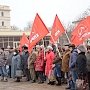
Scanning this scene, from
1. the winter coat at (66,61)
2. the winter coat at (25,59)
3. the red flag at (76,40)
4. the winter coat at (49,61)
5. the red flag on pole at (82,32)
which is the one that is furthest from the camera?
the winter coat at (25,59)

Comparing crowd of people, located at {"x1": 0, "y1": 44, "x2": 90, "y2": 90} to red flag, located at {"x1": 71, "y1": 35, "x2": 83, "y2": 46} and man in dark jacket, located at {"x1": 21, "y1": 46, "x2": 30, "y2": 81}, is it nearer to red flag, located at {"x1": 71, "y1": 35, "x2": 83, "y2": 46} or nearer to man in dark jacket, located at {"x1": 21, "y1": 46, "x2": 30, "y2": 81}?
man in dark jacket, located at {"x1": 21, "y1": 46, "x2": 30, "y2": 81}

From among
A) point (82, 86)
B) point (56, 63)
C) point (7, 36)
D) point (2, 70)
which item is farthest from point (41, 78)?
point (7, 36)

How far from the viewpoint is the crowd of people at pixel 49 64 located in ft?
41.4

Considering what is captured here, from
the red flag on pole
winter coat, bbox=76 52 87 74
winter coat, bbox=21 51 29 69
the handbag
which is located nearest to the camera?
winter coat, bbox=76 52 87 74

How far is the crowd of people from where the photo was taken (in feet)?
41.4

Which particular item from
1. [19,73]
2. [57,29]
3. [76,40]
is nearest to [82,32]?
[76,40]

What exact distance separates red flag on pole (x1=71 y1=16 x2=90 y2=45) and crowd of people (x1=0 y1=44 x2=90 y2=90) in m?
0.41

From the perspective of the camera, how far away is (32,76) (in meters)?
17.9

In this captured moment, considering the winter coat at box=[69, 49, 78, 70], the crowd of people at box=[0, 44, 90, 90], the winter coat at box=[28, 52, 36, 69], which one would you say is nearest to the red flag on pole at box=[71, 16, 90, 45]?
the crowd of people at box=[0, 44, 90, 90]

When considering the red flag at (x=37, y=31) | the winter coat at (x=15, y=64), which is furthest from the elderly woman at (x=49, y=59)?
the winter coat at (x=15, y=64)

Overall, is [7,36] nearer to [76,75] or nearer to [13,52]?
[13,52]

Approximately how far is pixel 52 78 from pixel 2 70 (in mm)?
4323

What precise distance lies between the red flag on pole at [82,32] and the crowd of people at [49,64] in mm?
408

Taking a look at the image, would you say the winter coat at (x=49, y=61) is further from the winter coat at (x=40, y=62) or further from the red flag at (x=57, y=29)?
the red flag at (x=57, y=29)
